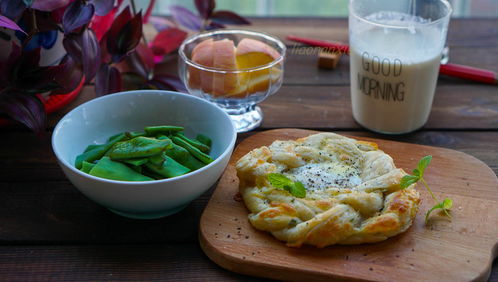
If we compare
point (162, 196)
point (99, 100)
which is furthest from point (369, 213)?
point (99, 100)

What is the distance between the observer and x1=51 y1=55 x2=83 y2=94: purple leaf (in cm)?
Result: 152

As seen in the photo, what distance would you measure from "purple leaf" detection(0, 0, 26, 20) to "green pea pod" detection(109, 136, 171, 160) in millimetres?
378

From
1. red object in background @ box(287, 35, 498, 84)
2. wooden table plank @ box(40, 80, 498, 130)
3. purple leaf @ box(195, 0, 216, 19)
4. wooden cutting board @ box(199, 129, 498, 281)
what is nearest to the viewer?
wooden cutting board @ box(199, 129, 498, 281)

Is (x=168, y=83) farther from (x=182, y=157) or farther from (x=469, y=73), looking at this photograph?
(x=469, y=73)

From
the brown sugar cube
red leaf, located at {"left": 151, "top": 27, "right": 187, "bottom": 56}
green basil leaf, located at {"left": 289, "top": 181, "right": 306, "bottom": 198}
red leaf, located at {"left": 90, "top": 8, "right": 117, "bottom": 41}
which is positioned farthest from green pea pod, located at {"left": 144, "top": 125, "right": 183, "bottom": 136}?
the brown sugar cube

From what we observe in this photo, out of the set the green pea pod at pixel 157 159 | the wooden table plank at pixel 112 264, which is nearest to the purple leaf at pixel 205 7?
the green pea pod at pixel 157 159

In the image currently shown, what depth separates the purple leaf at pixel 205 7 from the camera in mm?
1994

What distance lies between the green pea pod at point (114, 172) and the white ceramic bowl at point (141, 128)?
39 millimetres

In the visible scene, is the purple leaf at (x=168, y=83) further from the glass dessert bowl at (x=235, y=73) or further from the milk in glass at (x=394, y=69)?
the milk in glass at (x=394, y=69)

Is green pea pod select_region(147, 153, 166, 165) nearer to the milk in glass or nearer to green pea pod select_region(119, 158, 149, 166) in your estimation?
green pea pod select_region(119, 158, 149, 166)

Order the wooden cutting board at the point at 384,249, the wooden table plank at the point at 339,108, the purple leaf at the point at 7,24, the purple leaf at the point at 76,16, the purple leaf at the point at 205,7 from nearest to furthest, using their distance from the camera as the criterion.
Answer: the wooden cutting board at the point at 384,249 → the purple leaf at the point at 7,24 → the purple leaf at the point at 76,16 → the wooden table plank at the point at 339,108 → the purple leaf at the point at 205,7

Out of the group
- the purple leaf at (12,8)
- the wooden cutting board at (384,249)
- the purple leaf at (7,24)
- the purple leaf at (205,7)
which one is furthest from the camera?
the purple leaf at (205,7)

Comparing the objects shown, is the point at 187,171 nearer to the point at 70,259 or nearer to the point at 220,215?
the point at 220,215

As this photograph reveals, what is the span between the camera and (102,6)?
1538 mm
